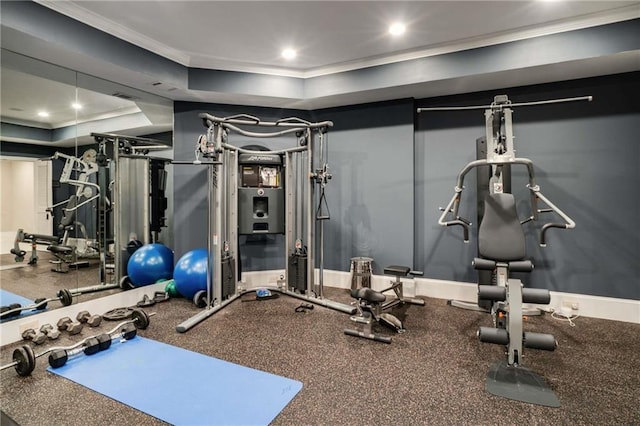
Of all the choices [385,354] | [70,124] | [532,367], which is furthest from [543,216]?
[70,124]

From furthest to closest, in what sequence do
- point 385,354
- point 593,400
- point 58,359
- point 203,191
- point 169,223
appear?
point 169,223
point 203,191
point 385,354
point 58,359
point 593,400

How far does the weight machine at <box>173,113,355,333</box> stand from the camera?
10.7ft

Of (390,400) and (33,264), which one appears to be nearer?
(390,400)

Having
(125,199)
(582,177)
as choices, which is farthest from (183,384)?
(582,177)

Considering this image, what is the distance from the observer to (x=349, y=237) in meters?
4.24

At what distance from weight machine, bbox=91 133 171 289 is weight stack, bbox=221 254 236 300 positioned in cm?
130

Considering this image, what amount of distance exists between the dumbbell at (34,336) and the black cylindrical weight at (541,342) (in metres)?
3.71

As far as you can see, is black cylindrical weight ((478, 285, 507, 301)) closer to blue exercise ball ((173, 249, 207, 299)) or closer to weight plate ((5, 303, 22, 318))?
blue exercise ball ((173, 249, 207, 299))

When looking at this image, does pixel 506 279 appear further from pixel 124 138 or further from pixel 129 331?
pixel 124 138

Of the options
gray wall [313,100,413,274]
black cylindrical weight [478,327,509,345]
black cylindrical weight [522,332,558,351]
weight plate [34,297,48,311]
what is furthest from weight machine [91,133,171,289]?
black cylindrical weight [522,332,558,351]

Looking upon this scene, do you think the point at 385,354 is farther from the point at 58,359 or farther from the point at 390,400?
the point at 58,359

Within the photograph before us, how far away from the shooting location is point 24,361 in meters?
2.01

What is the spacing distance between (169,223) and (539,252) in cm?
483

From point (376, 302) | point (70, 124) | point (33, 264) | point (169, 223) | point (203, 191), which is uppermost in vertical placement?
point (70, 124)
